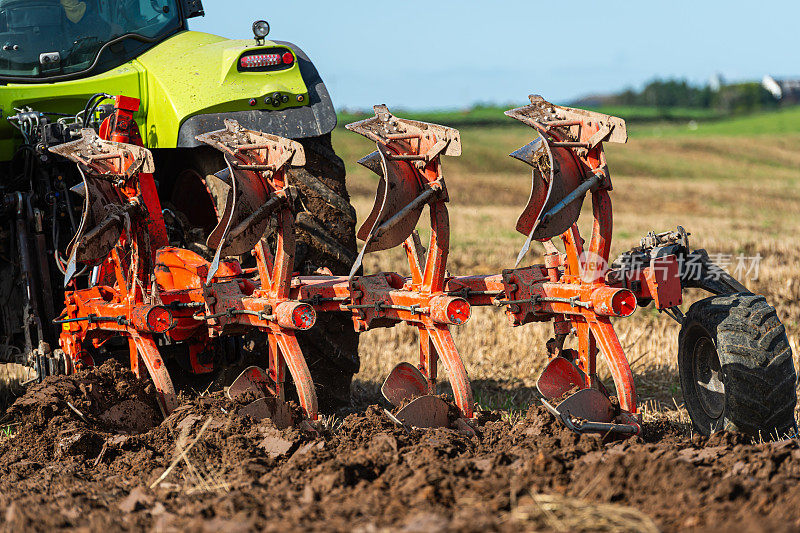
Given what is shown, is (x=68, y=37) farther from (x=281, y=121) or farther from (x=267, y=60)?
(x=281, y=121)

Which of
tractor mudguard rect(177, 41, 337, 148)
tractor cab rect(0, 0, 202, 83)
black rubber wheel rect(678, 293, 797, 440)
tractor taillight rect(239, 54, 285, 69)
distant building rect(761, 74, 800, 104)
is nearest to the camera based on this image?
black rubber wheel rect(678, 293, 797, 440)

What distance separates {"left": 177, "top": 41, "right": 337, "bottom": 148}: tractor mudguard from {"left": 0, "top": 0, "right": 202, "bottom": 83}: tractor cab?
857 millimetres

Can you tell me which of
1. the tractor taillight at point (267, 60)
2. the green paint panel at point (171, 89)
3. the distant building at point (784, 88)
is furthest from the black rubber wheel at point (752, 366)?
the distant building at point (784, 88)

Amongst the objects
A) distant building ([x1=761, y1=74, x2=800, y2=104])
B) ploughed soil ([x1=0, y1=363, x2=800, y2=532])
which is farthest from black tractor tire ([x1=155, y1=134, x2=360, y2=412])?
distant building ([x1=761, y1=74, x2=800, y2=104])

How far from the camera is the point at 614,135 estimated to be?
3.93m

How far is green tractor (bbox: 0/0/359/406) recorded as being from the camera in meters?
4.70

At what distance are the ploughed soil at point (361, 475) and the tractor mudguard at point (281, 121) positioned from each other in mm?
1225

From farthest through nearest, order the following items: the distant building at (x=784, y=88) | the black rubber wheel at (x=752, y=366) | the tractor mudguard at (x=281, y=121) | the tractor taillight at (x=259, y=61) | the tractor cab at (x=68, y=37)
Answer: the distant building at (x=784, y=88)
the tractor cab at (x=68, y=37)
the tractor taillight at (x=259, y=61)
the tractor mudguard at (x=281, y=121)
the black rubber wheel at (x=752, y=366)

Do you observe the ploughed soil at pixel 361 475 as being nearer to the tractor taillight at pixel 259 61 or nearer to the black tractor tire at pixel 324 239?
the black tractor tire at pixel 324 239

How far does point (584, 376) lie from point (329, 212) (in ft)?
4.61

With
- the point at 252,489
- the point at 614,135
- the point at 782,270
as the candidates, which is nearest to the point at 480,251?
the point at 782,270

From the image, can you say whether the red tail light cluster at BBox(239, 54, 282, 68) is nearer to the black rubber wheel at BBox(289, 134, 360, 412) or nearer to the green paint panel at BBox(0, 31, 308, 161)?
the green paint panel at BBox(0, 31, 308, 161)

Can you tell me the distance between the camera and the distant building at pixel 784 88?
66.8m

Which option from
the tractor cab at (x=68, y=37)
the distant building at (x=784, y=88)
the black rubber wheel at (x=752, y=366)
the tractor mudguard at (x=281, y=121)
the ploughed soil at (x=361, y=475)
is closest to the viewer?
the ploughed soil at (x=361, y=475)
